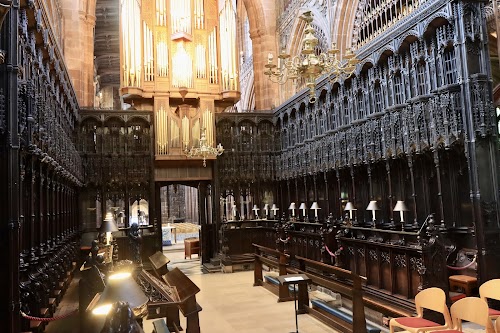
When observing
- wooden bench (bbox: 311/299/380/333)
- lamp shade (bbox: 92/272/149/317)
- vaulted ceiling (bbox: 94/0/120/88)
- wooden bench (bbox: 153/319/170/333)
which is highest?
vaulted ceiling (bbox: 94/0/120/88)

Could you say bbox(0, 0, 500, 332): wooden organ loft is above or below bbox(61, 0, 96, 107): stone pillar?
below

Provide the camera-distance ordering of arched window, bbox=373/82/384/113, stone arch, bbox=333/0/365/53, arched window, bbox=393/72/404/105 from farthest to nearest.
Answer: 1. stone arch, bbox=333/0/365/53
2. arched window, bbox=373/82/384/113
3. arched window, bbox=393/72/404/105

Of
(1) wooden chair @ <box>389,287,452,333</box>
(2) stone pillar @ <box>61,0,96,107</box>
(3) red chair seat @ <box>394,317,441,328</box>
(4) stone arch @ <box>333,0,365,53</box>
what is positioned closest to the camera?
(1) wooden chair @ <box>389,287,452,333</box>

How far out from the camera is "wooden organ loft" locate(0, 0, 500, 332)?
652cm

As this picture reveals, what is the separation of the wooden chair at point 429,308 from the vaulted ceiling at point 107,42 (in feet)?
71.8

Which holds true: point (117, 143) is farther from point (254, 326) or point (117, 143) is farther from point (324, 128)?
point (254, 326)

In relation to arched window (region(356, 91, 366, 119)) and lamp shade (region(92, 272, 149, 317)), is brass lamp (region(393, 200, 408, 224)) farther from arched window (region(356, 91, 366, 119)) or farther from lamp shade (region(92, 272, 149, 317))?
lamp shade (region(92, 272, 149, 317))

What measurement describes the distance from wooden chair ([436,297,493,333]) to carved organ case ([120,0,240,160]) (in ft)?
39.3

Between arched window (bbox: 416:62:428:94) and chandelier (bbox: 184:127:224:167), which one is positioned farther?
chandelier (bbox: 184:127:224:167)

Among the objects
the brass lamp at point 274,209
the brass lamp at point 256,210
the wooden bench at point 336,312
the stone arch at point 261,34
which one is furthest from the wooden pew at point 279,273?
the stone arch at point 261,34

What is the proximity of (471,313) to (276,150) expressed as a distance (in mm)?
12610

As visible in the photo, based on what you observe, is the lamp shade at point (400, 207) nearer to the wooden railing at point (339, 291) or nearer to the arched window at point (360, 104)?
the wooden railing at point (339, 291)

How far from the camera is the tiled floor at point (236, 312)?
299 inches

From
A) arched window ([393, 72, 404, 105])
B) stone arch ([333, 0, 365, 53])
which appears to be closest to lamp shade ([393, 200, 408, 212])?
arched window ([393, 72, 404, 105])
